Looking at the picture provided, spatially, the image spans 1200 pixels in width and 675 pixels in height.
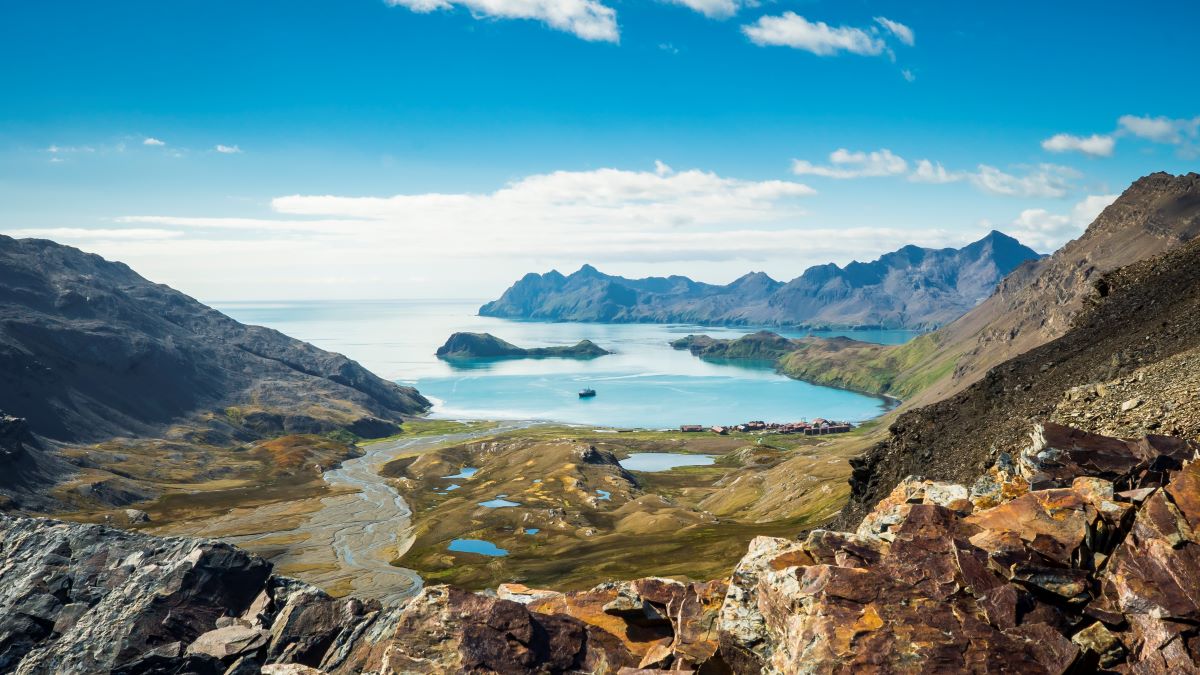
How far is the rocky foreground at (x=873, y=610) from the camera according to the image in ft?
85.9

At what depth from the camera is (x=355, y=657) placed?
40.6 m

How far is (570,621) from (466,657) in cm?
515

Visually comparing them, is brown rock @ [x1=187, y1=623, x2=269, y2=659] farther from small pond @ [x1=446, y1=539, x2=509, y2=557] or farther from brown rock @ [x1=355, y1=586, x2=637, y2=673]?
small pond @ [x1=446, y1=539, x2=509, y2=557]

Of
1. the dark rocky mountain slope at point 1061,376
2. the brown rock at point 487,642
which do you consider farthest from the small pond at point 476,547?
the brown rock at point 487,642

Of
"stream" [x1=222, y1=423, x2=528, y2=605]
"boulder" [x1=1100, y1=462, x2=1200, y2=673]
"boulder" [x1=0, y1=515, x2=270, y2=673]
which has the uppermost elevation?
"boulder" [x1=1100, y1=462, x2=1200, y2=673]

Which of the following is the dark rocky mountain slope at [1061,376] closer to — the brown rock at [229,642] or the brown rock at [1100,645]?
the brown rock at [1100,645]

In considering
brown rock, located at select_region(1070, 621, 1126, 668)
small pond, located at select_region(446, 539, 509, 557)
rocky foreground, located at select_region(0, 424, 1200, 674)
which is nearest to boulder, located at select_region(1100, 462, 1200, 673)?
rocky foreground, located at select_region(0, 424, 1200, 674)

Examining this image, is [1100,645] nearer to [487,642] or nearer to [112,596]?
[487,642]

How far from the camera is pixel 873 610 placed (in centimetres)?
2741

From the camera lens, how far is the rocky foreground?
2617 centimetres

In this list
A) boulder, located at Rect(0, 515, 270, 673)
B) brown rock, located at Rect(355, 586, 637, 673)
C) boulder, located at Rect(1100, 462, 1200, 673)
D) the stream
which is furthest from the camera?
the stream

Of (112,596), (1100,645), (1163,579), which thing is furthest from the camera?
(112,596)

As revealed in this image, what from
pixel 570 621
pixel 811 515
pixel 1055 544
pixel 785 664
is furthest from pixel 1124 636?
pixel 811 515

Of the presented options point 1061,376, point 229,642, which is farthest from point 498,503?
point 229,642
